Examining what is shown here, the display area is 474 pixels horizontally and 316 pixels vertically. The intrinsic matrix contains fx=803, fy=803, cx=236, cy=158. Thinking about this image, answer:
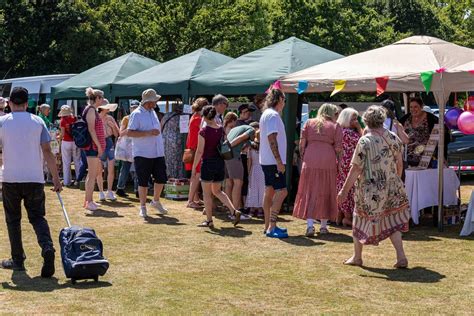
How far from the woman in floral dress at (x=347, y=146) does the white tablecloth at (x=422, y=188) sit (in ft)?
2.64

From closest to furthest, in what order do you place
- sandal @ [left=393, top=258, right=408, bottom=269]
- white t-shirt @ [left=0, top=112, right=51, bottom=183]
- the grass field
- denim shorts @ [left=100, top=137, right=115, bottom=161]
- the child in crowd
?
the grass field < white t-shirt @ [left=0, top=112, right=51, bottom=183] < sandal @ [left=393, top=258, right=408, bottom=269] < the child in crowd < denim shorts @ [left=100, top=137, right=115, bottom=161]

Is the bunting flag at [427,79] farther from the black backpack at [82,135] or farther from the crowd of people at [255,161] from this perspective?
the black backpack at [82,135]

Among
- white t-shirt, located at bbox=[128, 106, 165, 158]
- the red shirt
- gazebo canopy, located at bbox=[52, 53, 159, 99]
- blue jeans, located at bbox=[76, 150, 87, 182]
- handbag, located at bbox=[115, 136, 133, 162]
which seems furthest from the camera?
gazebo canopy, located at bbox=[52, 53, 159, 99]

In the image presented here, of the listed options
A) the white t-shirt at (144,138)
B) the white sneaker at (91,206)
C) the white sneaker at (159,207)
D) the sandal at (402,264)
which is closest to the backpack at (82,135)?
the white sneaker at (91,206)

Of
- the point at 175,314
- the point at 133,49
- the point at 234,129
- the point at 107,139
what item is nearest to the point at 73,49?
the point at 133,49

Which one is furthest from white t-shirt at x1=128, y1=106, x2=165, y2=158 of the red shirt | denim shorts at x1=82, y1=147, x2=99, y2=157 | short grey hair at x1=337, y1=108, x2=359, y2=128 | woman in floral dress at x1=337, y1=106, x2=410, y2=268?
the red shirt

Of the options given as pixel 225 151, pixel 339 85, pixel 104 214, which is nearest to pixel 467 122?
pixel 339 85

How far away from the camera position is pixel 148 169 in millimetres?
11523

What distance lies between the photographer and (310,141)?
9.70m

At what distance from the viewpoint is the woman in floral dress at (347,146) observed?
33.3 ft

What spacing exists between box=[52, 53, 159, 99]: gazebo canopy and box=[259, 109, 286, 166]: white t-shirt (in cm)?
815

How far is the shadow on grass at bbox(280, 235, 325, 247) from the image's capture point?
951 centimetres

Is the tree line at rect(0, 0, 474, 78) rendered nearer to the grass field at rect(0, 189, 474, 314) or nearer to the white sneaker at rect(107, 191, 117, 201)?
the white sneaker at rect(107, 191, 117, 201)

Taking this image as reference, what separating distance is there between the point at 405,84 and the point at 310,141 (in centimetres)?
169
